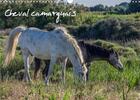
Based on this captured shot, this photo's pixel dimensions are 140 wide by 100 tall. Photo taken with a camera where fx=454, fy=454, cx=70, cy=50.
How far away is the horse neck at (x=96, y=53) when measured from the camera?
13290 mm

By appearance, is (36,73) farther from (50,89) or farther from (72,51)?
(50,89)

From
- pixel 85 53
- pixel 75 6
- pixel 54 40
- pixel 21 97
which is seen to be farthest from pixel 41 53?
pixel 75 6

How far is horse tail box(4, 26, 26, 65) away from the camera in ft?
40.0

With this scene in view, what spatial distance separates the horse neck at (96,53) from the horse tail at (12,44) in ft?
6.92

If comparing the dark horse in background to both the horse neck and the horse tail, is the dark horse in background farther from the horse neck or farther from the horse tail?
the horse tail

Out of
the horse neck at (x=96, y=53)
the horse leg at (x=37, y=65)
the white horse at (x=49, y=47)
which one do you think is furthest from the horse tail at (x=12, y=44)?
the horse neck at (x=96, y=53)

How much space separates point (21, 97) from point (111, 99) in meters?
1.32

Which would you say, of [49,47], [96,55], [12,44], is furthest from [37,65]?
[96,55]

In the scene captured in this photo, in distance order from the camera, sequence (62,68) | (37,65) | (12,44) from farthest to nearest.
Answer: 1. (37,65)
2. (12,44)
3. (62,68)

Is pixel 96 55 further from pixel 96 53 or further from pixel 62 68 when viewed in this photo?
pixel 62 68

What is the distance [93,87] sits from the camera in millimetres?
7477

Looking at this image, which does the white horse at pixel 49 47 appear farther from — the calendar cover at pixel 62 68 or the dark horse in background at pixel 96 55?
the dark horse in background at pixel 96 55

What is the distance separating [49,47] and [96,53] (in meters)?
2.46

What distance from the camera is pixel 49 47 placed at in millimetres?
11250
